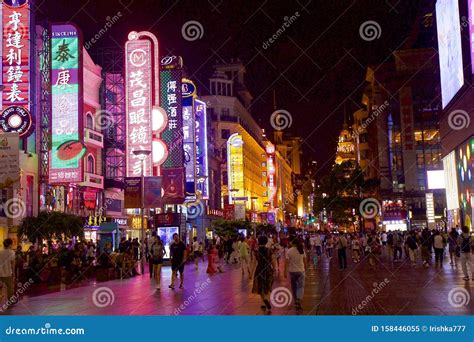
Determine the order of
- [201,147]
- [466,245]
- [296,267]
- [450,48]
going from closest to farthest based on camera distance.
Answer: [296,267]
[466,245]
[450,48]
[201,147]

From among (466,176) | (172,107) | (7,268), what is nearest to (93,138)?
(172,107)

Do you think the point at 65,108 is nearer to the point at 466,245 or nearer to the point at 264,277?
the point at 466,245

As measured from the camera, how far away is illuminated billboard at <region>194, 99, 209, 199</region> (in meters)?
58.4

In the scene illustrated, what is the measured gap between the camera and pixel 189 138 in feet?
175

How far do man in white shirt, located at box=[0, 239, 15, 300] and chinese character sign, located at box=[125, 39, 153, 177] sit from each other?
2319 centimetres

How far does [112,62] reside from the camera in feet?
150

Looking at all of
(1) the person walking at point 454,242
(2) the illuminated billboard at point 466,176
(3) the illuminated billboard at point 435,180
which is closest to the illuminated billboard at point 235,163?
(3) the illuminated billboard at point 435,180

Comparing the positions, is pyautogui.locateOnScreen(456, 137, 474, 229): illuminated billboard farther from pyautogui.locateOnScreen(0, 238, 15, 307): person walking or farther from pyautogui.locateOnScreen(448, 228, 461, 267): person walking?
pyautogui.locateOnScreen(0, 238, 15, 307): person walking

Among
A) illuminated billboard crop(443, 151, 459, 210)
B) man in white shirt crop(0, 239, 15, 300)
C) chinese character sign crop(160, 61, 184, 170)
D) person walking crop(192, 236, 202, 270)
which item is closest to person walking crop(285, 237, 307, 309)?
man in white shirt crop(0, 239, 15, 300)

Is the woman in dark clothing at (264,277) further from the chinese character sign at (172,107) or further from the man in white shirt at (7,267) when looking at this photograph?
the chinese character sign at (172,107)

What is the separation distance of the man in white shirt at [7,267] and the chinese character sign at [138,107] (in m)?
23.2

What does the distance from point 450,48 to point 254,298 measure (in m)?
28.3

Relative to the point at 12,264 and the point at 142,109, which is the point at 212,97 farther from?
the point at 12,264

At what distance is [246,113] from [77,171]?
69732mm
